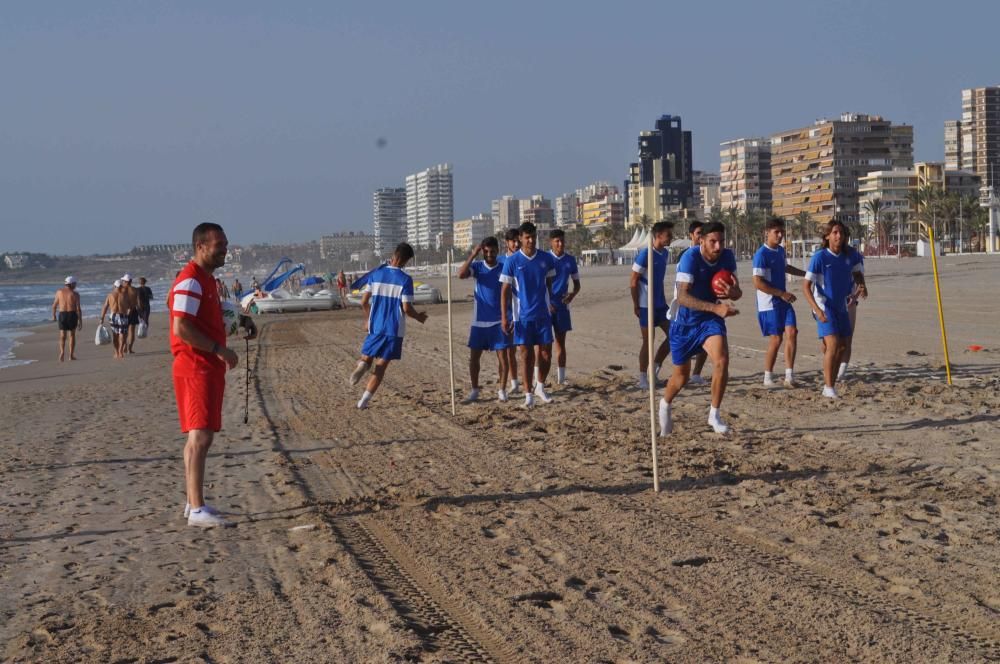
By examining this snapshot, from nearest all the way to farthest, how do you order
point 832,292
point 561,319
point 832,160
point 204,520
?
point 204,520 → point 832,292 → point 561,319 → point 832,160

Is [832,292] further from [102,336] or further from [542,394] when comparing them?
[102,336]

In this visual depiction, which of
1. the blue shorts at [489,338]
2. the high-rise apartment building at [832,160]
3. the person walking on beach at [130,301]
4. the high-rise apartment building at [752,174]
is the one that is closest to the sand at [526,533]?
the blue shorts at [489,338]

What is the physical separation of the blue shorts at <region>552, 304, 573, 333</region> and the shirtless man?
12476 millimetres

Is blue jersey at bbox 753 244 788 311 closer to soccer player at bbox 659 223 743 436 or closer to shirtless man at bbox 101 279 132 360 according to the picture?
soccer player at bbox 659 223 743 436

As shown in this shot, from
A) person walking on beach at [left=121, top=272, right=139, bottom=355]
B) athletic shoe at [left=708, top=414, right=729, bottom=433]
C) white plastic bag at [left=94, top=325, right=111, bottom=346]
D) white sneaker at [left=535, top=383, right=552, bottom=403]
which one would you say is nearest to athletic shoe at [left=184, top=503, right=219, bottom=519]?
athletic shoe at [left=708, top=414, right=729, bottom=433]

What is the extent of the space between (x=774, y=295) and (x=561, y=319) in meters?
2.39

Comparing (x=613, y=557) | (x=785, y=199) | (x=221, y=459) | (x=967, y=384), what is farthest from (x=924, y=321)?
(x=785, y=199)

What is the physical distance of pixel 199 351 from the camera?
6.43 meters

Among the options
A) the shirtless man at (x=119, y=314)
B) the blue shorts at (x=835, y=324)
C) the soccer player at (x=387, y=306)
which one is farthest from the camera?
the shirtless man at (x=119, y=314)

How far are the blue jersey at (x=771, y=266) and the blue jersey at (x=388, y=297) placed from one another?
358 cm

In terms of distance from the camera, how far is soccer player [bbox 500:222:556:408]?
11.1 metres

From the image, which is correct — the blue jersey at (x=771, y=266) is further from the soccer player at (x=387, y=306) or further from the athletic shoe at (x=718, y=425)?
the soccer player at (x=387, y=306)

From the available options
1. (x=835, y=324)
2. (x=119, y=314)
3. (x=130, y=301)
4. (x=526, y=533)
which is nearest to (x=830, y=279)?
(x=835, y=324)

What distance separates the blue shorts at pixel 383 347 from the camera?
432 inches
